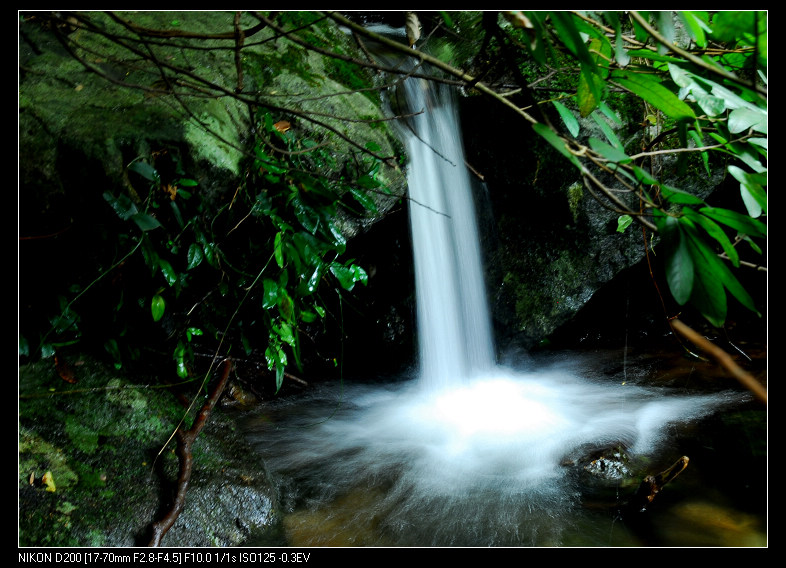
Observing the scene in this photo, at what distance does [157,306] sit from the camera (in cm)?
246

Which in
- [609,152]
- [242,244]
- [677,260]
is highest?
[242,244]

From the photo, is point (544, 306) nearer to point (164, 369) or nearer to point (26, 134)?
point (164, 369)

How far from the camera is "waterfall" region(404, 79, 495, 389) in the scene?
13.6ft

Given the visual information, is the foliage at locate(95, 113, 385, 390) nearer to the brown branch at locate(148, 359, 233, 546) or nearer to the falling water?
the brown branch at locate(148, 359, 233, 546)

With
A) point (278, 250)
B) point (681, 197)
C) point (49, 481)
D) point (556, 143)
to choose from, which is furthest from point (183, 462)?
point (681, 197)

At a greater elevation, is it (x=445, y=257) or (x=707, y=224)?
(x=445, y=257)

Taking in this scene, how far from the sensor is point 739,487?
2.41 meters

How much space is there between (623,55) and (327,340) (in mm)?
3522

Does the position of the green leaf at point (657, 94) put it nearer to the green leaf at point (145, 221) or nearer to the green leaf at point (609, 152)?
the green leaf at point (609, 152)

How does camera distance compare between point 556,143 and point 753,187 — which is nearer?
point 556,143

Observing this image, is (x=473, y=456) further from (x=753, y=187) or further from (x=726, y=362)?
(x=726, y=362)

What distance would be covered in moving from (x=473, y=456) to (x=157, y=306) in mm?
1954

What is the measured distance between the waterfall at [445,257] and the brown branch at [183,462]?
198 cm

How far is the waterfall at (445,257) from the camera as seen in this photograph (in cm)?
416
